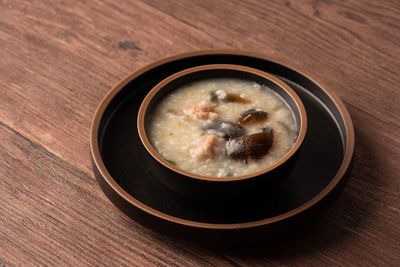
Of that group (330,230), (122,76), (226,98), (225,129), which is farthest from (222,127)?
(122,76)

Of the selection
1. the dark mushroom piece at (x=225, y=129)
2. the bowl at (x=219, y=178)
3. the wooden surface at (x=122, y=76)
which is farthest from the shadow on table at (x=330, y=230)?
the dark mushroom piece at (x=225, y=129)

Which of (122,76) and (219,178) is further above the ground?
(219,178)

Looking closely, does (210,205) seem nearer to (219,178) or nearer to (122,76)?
(219,178)

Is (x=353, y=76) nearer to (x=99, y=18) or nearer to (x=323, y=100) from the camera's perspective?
(x=323, y=100)

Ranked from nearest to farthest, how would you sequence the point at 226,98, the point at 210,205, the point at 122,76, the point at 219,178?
the point at 219,178 < the point at 210,205 < the point at 226,98 < the point at 122,76

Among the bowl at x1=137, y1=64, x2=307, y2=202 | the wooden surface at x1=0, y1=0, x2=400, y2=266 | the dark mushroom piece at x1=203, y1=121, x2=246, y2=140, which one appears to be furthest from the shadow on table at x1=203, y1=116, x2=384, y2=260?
the dark mushroom piece at x1=203, y1=121, x2=246, y2=140

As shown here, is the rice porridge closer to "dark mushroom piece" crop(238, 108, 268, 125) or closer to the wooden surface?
"dark mushroom piece" crop(238, 108, 268, 125)

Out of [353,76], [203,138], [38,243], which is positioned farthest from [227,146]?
[353,76]
